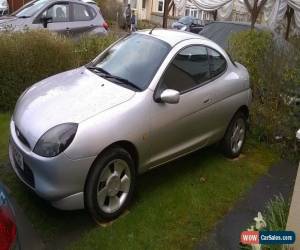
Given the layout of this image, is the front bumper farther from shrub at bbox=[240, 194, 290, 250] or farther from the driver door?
shrub at bbox=[240, 194, 290, 250]

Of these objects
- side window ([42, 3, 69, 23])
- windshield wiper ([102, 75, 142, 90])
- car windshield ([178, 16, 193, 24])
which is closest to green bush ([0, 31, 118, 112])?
windshield wiper ([102, 75, 142, 90])

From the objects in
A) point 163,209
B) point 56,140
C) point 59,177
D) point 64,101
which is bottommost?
point 163,209

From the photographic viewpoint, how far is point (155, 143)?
454 centimetres

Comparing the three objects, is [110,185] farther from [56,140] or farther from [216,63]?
[216,63]

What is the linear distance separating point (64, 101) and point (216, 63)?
90.8 inches

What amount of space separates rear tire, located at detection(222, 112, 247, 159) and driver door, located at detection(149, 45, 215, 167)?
2.01 ft

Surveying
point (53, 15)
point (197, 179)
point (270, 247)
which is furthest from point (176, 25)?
point (270, 247)

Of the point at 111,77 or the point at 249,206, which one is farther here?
the point at 249,206

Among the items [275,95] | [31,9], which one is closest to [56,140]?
[275,95]

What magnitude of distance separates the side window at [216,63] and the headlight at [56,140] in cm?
235

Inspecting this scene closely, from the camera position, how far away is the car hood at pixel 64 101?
3992mm

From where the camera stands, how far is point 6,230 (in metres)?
2.45

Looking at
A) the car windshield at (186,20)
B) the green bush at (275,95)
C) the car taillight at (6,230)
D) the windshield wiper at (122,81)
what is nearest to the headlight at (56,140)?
the windshield wiper at (122,81)

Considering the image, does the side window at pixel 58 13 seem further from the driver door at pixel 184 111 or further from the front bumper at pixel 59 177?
the front bumper at pixel 59 177
